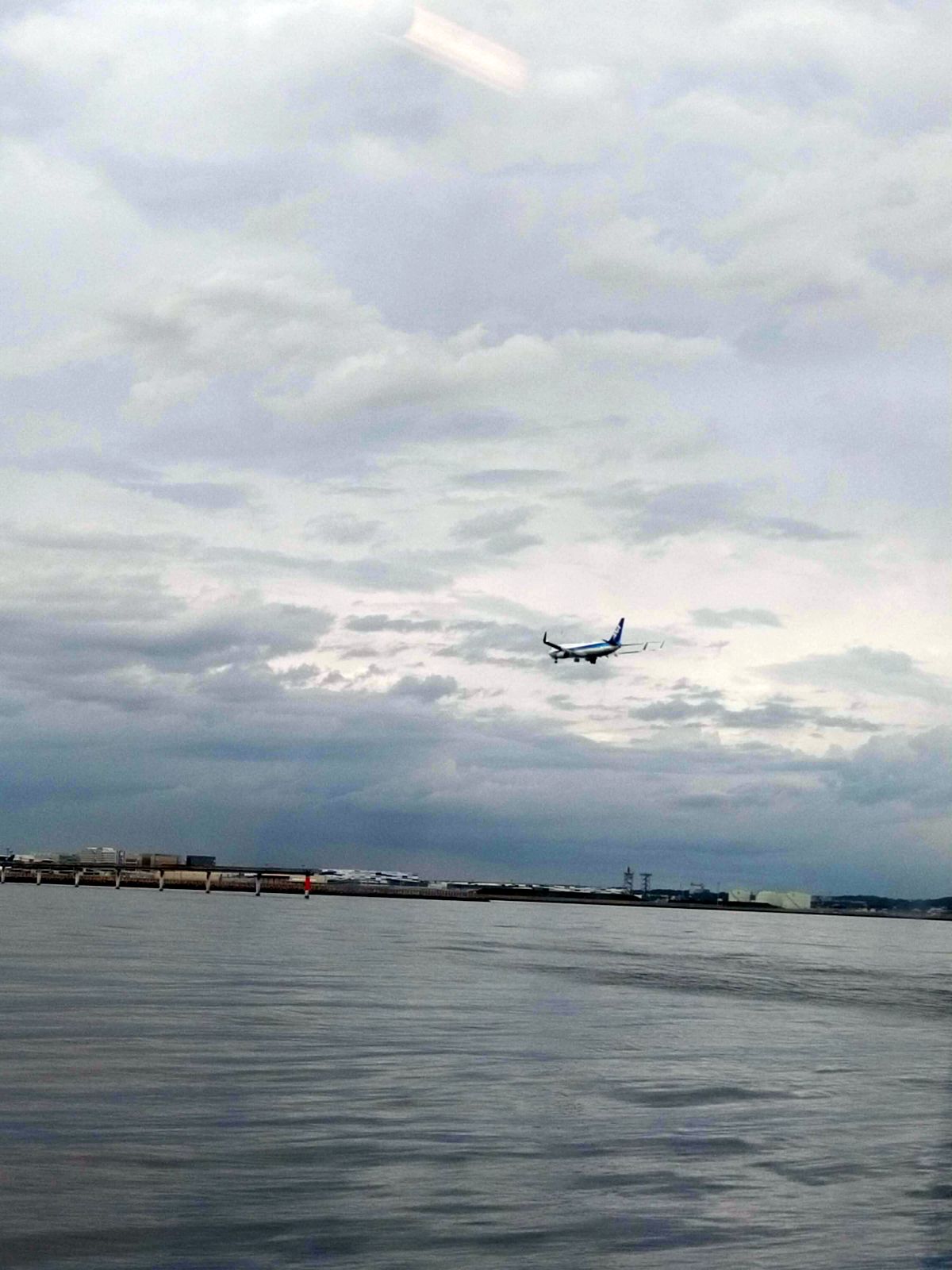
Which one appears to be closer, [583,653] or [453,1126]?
[453,1126]

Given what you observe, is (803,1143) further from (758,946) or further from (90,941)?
(758,946)

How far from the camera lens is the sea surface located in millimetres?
21375

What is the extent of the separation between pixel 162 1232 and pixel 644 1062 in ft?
81.4

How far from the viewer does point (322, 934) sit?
123 metres

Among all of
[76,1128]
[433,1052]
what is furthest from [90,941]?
[76,1128]

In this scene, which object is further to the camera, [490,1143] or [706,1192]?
[490,1143]

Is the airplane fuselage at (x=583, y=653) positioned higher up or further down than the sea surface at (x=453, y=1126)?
higher up

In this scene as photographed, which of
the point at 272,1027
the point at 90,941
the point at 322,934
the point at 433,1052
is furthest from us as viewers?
the point at 322,934

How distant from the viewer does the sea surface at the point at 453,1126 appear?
2138 centimetres

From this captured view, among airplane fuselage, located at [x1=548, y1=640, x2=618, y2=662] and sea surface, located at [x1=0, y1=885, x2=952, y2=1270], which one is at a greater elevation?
airplane fuselage, located at [x1=548, y1=640, x2=618, y2=662]

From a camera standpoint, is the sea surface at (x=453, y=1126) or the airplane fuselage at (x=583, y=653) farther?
the airplane fuselage at (x=583, y=653)

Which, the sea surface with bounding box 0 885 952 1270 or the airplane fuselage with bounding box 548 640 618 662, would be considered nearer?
the sea surface with bounding box 0 885 952 1270

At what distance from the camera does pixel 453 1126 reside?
30.6 meters

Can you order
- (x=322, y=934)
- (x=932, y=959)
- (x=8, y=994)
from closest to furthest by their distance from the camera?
(x=8, y=994)
(x=322, y=934)
(x=932, y=959)
